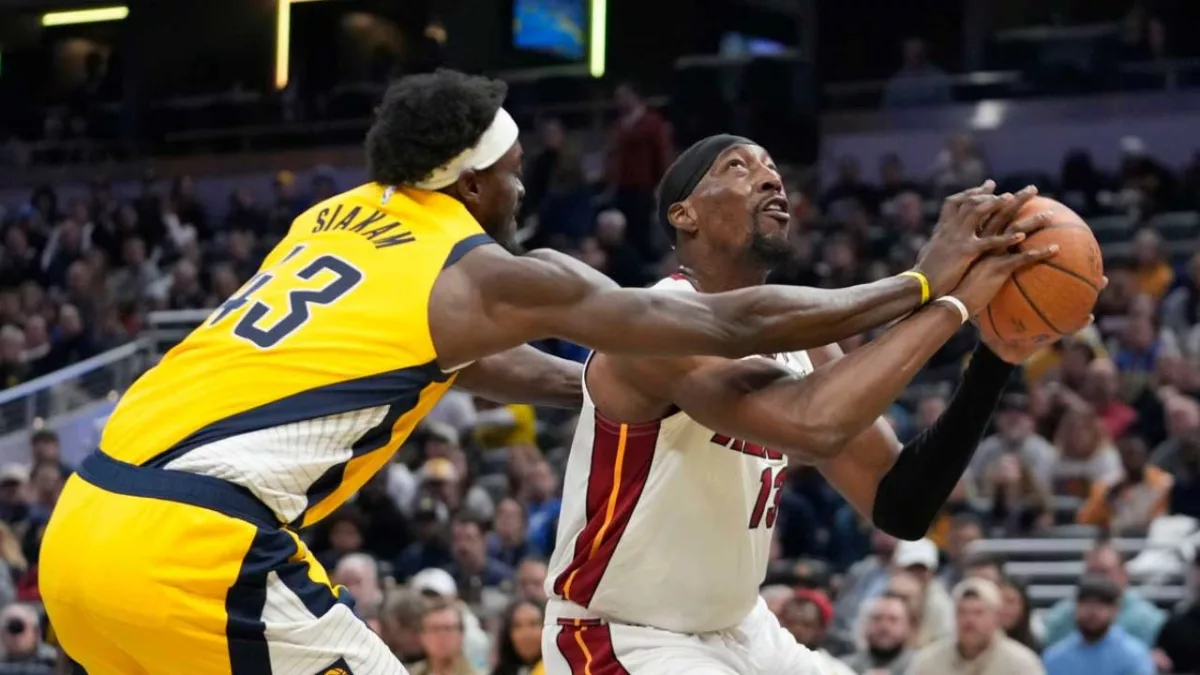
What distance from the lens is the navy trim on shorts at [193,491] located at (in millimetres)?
3984

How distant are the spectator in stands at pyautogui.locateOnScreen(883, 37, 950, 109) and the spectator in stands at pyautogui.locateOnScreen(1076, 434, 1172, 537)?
8641 mm

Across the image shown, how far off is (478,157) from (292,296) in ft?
1.76

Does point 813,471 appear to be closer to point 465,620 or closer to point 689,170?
point 465,620

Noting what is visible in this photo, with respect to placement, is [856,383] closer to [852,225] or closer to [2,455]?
[852,225]

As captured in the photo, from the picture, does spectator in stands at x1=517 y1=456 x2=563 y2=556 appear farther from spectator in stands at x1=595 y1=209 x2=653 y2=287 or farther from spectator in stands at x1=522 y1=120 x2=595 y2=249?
spectator in stands at x1=522 y1=120 x2=595 y2=249

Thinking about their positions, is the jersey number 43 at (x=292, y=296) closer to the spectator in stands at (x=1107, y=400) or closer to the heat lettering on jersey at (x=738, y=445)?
the heat lettering on jersey at (x=738, y=445)

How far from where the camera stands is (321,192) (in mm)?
17922

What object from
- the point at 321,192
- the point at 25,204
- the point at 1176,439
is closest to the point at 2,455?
the point at 321,192

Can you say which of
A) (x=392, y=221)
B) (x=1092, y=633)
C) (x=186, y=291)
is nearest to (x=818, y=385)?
(x=392, y=221)

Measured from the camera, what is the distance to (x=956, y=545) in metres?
9.43

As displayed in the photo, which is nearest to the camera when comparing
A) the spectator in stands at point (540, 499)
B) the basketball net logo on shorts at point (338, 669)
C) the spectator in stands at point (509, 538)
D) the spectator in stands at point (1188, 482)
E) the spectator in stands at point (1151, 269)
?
the basketball net logo on shorts at point (338, 669)

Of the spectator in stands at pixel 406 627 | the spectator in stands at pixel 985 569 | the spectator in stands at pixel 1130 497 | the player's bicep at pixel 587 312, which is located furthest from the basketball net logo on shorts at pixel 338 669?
the spectator in stands at pixel 1130 497

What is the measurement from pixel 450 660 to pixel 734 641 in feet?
12.0

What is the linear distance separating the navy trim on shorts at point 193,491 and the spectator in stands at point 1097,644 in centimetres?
503
